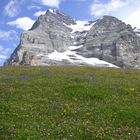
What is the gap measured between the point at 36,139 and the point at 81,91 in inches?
464

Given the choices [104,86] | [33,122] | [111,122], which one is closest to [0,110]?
[33,122]

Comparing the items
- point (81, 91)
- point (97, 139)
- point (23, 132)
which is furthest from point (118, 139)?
point (81, 91)

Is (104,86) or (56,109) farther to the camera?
(104,86)

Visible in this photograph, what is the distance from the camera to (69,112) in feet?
80.1

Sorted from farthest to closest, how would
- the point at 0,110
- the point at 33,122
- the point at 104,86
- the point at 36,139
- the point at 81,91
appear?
the point at 104,86 → the point at 81,91 → the point at 0,110 → the point at 33,122 → the point at 36,139

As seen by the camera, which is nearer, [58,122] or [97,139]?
[97,139]

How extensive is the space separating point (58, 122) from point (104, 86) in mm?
11958

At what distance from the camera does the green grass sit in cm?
2036

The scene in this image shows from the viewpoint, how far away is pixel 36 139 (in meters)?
19.3

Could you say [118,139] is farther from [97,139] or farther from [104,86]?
[104,86]

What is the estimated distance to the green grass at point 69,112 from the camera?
20.4m

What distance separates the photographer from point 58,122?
22359 millimetres

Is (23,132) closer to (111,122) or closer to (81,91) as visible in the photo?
(111,122)

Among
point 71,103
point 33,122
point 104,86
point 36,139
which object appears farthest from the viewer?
point 104,86
